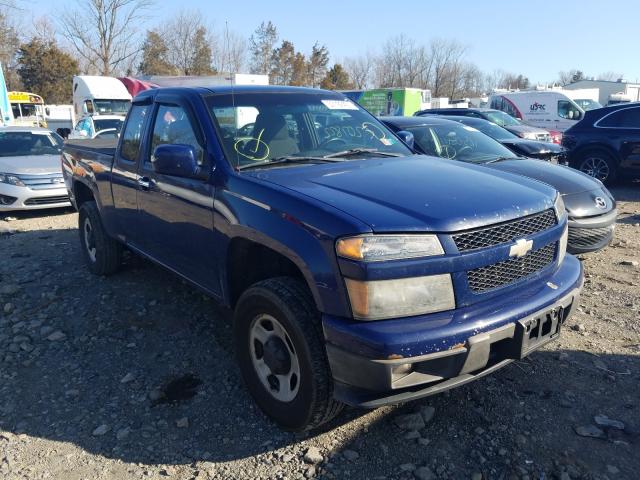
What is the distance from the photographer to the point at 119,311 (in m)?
4.59

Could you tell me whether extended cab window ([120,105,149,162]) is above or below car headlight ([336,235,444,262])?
above

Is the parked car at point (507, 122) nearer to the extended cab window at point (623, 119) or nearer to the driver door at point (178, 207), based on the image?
the extended cab window at point (623, 119)

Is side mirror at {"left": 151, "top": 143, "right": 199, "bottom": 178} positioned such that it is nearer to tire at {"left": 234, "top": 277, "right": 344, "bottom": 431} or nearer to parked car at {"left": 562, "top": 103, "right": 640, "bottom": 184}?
tire at {"left": 234, "top": 277, "right": 344, "bottom": 431}

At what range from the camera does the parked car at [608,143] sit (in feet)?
33.0

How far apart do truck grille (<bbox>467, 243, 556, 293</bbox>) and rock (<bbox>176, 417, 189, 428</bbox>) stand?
1804 mm

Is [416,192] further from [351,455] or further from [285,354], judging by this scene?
[351,455]

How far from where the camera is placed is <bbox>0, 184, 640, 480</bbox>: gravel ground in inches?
103

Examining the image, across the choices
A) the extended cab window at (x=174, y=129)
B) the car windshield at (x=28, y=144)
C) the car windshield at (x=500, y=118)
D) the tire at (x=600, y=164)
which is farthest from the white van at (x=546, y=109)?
the extended cab window at (x=174, y=129)

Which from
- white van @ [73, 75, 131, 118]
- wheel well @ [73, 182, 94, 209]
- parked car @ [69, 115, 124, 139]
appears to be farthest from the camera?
white van @ [73, 75, 131, 118]

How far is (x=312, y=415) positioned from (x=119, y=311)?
8.66ft

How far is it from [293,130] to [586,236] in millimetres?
3274

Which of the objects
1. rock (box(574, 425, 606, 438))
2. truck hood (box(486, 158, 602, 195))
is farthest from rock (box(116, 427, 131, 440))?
truck hood (box(486, 158, 602, 195))

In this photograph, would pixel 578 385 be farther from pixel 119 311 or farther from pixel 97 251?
pixel 97 251

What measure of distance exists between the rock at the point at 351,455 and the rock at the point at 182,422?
37.6 inches
